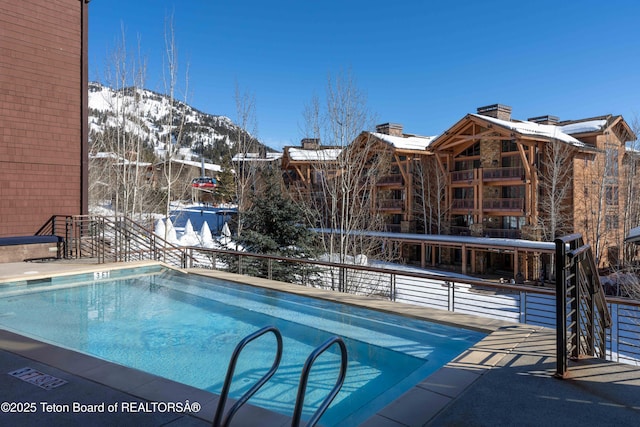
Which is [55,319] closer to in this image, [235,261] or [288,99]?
[235,261]

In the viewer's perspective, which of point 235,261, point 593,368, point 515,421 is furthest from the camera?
point 235,261

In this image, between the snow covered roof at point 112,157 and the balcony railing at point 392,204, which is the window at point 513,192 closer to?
the balcony railing at point 392,204

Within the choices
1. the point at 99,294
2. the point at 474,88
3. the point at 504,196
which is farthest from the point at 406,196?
the point at 99,294

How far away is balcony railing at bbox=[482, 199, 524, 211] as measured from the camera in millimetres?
24953

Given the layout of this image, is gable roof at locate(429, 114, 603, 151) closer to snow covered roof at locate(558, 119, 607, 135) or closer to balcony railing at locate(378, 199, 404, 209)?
snow covered roof at locate(558, 119, 607, 135)

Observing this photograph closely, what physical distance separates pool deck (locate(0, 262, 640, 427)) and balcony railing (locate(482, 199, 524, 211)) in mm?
22379

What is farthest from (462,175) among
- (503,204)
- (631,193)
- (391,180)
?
(631,193)

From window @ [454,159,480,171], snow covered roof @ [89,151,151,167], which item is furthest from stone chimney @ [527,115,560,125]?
snow covered roof @ [89,151,151,167]

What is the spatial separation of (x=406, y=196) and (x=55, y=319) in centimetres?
2598

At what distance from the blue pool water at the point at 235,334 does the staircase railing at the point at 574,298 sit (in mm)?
1503

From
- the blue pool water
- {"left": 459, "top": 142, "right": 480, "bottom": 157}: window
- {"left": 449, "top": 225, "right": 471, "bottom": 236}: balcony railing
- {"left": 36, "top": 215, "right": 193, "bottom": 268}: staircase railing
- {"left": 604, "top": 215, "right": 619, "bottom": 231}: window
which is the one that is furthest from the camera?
{"left": 459, "top": 142, "right": 480, "bottom": 157}: window

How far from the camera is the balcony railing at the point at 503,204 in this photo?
2495 centimetres

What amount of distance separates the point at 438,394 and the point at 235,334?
158 inches

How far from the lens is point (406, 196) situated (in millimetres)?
30266
